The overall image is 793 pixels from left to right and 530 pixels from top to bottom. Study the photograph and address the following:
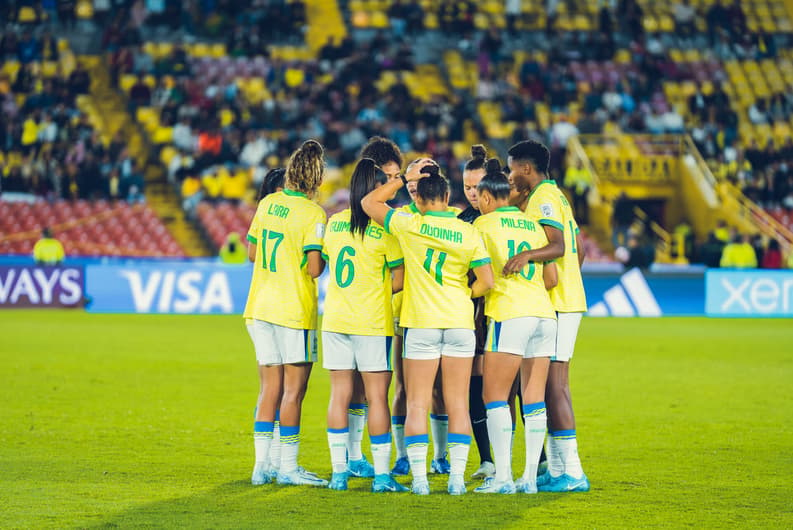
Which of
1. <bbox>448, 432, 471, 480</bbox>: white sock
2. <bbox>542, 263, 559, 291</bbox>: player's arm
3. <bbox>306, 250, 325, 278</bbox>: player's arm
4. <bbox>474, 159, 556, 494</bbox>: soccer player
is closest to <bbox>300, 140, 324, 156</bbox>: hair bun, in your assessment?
<bbox>306, 250, 325, 278</bbox>: player's arm

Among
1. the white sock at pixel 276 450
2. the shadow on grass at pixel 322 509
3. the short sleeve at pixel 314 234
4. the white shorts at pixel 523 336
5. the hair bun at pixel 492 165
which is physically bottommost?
the shadow on grass at pixel 322 509

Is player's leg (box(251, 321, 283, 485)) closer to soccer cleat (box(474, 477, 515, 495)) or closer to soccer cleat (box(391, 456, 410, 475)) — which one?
soccer cleat (box(391, 456, 410, 475))

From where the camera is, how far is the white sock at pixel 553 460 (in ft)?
24.3

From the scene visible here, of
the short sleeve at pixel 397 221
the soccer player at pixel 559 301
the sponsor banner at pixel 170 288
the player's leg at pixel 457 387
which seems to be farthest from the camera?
the sponsor banner at pixel 170 288

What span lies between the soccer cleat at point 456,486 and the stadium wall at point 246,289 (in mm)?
16792

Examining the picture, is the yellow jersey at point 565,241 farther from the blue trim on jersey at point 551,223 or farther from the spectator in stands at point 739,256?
the spectator in stands at point 739,256

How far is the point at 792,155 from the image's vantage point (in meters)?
32.5

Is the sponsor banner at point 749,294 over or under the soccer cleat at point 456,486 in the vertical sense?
over

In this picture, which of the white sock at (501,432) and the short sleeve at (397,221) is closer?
the short sleeve at (397,221)

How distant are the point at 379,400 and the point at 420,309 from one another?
604 millimetres

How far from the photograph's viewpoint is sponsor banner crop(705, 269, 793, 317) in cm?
2400

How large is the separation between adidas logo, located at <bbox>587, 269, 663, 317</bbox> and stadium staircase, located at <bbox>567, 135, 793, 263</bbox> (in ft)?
19.8

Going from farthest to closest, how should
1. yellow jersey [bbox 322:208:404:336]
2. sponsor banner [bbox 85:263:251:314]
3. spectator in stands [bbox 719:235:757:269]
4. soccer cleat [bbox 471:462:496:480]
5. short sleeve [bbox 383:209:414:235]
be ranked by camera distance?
spectator in stands [bbox 719:235:757:269] → sponsor banner [bbox 85:263:251:314] → soccer cleat [bbox 471:462:496:480] → yellow jersey [bbox 322:208:404:336] → short sleeve [bbox 383:209:414:235]

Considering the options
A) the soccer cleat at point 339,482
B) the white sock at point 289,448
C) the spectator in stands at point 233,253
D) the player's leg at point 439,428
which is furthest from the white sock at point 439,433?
the spectator in stands at point 233,253
